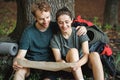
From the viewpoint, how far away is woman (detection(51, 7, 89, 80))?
4.59m

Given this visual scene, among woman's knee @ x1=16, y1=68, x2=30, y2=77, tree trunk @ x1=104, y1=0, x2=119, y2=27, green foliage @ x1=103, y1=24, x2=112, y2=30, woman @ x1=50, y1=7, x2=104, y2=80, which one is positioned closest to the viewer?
woman @ x1=50, y1=7, x2=104, y2=80

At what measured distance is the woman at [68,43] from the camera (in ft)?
15.0

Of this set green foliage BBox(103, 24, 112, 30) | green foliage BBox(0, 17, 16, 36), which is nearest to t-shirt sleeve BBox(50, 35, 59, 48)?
green foliage BBox(0, 17, 16, 36)

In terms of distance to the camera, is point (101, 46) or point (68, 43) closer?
point (68, 43)

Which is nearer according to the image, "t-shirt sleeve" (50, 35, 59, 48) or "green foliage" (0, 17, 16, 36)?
"t-shirt sleeve" (50, 35, 59, 48)

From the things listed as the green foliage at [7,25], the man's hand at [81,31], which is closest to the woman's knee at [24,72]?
the man's hand at [81,31]

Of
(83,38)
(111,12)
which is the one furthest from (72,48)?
(111,12)

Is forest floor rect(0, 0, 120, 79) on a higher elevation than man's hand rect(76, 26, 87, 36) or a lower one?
lower

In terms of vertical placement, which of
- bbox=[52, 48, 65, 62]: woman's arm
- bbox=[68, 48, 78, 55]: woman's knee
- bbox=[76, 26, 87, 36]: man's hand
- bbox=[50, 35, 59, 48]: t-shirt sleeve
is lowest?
bbox=[52, 48, 65, 62]: woman's arm

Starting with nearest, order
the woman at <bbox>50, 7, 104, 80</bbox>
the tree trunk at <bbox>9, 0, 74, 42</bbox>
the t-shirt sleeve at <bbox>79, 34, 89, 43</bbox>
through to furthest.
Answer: the woman at <bbox>50, 7, 104, 80</bbox>
the t-shirt sleeve at <bbox>79, 34, 89, 43</bbox>
the tree trunk at <bbox>9, 0, 74, 42</bbox>

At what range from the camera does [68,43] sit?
190 inches

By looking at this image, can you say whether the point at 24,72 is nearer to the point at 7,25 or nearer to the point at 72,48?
the point at 72,48

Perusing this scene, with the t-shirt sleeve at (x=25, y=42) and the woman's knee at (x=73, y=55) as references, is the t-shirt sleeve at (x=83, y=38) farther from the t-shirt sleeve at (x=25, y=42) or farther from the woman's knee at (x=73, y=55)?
the t-shirt sleeve at (x=25, y=42)

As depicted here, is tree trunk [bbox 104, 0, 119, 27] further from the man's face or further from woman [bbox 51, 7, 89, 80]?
the man's face
